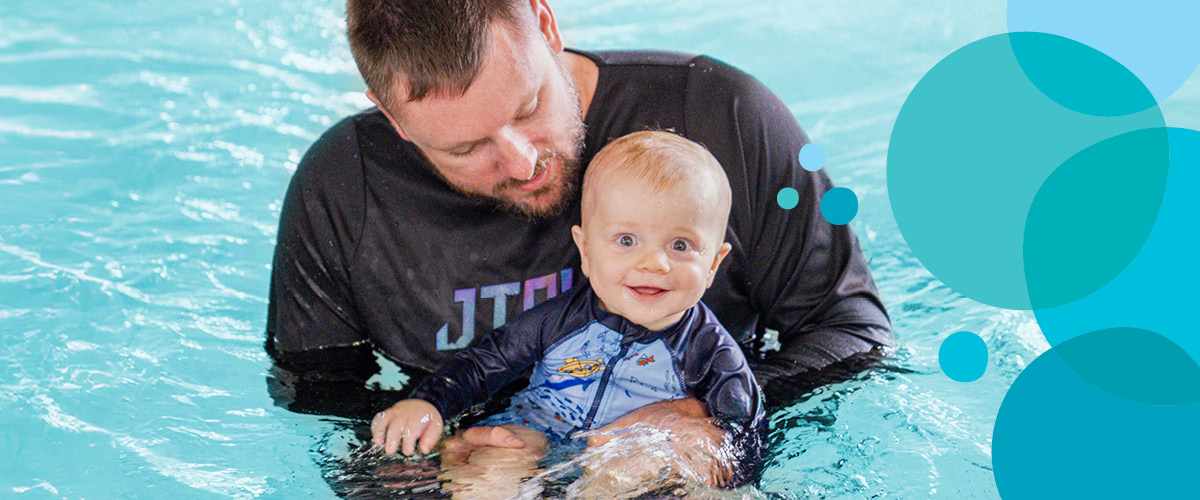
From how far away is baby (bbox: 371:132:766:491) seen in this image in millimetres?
2170

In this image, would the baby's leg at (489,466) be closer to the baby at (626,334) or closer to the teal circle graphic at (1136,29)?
the baby at (626,334)

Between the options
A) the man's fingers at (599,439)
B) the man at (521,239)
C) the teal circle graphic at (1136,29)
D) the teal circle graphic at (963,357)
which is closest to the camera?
the man's fingers at (599,439)

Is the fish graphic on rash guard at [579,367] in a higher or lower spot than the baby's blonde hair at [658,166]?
lower

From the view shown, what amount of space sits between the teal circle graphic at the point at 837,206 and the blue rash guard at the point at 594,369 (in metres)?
0.39

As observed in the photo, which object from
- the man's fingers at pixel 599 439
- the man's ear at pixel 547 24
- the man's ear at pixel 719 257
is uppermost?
the man's ear at pixel 547 24

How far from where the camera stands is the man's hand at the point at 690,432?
2.12 metres

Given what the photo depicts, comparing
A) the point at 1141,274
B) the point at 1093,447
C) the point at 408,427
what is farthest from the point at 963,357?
the point at 408,427

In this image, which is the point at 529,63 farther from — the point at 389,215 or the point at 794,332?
the point at 794,332

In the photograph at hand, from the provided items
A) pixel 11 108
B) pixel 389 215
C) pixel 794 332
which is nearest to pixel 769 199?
pixel 794 332

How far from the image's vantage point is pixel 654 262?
2.14m

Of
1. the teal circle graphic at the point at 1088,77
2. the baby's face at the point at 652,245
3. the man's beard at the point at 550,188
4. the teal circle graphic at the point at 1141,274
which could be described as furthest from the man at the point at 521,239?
the teal circle graphic at the point at 1088,77

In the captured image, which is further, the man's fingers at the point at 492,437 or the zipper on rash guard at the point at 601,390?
the zipper on rash guard at the point at 601,390

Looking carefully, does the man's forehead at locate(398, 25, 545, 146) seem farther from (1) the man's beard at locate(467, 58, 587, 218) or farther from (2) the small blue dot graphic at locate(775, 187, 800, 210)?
(2) the small blue dot graphic at locate(775, 187, 800, 210)

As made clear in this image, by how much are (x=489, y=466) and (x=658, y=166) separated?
27.2 inches
